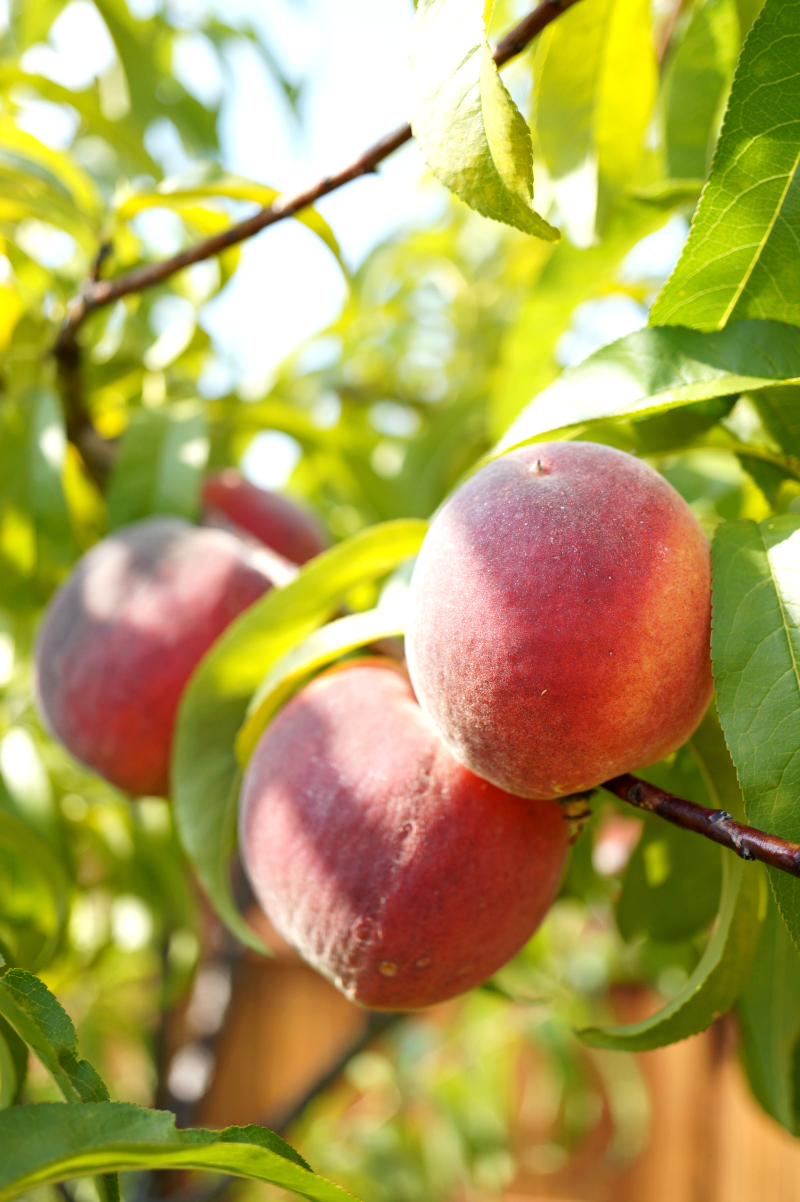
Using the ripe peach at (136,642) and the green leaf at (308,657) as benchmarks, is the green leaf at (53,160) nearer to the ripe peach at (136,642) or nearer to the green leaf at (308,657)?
the ripe peach at (136,642)

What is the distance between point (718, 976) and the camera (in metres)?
0.46

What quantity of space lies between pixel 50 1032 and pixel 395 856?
180 millimetres

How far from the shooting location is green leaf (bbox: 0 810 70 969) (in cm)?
68

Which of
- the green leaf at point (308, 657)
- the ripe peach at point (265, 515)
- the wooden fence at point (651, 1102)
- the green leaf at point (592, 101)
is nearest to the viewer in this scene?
the green leaf at point (308, 657)

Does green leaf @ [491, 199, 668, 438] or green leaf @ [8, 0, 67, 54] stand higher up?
green leaf @ [8, 0, 67, 54]

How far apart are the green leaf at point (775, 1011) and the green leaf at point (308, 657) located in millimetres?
309

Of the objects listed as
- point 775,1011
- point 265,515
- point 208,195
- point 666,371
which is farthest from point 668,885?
point 208,195

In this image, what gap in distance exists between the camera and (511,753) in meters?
0.40

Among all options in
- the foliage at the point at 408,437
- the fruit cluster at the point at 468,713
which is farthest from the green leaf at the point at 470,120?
the fruit cluster at the point at 468,713

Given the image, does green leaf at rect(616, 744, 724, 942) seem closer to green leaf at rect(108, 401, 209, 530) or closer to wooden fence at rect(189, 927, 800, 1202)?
green leaf at rect(108, 401, 209, 530)

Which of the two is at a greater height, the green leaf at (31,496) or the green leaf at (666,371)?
the green leaf at (666,371)

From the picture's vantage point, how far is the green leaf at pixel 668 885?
62 centimetres

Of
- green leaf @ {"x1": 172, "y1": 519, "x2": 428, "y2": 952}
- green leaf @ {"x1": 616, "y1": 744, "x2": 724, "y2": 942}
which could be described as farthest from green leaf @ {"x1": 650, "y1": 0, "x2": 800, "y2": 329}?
green leaf @ {"x1": 616, "y1": 744, "x2": 724, "y2": 942}

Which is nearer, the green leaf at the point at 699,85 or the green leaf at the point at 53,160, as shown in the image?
the green leaf at the point at 699,85
